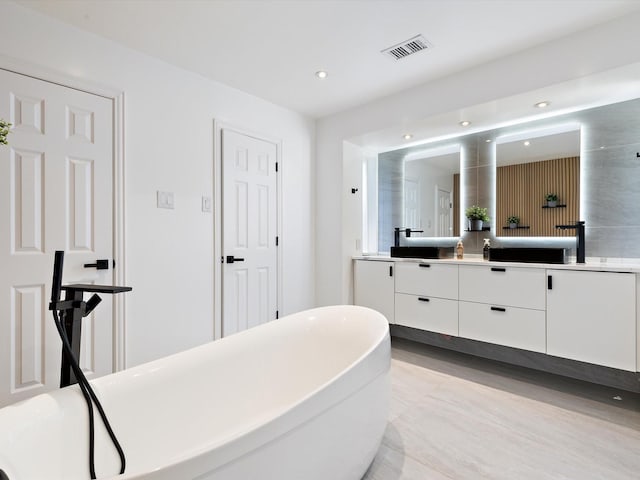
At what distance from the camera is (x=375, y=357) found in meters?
1.47

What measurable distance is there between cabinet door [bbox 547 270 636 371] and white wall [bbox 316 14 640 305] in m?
1.36

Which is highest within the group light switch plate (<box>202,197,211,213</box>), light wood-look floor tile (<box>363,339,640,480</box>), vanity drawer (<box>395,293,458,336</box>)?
light switch plate (<box>202,197,211,213</box>)

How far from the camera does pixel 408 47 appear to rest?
2365 millimetres

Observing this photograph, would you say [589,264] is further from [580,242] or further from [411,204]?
[411,204]

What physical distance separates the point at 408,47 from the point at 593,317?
2.22m

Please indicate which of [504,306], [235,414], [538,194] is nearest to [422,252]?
[504,306]

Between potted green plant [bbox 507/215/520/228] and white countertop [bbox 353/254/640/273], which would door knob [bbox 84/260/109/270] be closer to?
white countertop [bbox 353/254/640/273]

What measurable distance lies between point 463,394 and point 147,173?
110 inches

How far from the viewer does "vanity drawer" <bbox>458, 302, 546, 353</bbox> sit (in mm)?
2469

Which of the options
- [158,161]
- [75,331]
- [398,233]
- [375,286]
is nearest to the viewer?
[75,331]

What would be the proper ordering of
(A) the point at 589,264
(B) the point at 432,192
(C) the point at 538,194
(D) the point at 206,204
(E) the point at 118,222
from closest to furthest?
(E) the point at 118,222 < (A) the point at 589,264 < (D) the point at 206,204 < (C) the point at 538,194 < (B) the point at 432,192

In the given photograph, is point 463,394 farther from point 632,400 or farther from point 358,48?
point 358,48

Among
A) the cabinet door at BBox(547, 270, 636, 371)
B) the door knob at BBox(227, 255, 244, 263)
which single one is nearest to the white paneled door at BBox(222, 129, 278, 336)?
the door knob at BBox(227, 255, 244, 263)

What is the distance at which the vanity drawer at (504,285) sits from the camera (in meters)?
2.47
